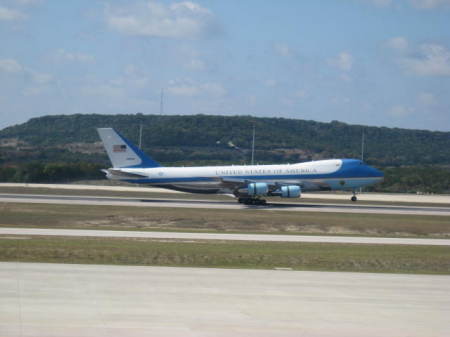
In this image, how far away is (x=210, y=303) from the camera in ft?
50.9

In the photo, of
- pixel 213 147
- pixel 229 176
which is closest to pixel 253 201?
pixel 229 176

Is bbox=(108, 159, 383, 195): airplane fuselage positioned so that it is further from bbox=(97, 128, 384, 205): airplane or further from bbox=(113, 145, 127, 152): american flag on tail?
bbox=(113, 145, 127, 152): american flag on tail

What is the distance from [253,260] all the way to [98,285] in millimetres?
7979

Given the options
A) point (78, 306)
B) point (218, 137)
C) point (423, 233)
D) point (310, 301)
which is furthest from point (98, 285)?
point (218, 137)

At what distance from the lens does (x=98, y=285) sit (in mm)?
17125

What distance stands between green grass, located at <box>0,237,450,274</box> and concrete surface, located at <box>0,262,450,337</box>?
2.11 meters

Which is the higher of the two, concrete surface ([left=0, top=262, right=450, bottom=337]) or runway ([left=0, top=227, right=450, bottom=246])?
concrete surface ([left=0, top=262, right=450, bottom=337])

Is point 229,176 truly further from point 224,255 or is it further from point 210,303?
point 210,303

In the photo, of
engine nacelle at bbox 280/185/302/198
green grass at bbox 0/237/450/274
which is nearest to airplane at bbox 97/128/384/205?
engine nacelle at bbox 280/185/302/198

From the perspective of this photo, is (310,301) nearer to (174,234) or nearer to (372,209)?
(174,234)

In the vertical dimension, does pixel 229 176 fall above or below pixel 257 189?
above

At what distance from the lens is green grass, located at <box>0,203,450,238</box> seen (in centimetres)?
3806

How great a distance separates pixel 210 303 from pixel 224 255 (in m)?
8.96

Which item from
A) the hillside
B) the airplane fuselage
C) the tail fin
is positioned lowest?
the airplane fuselage
